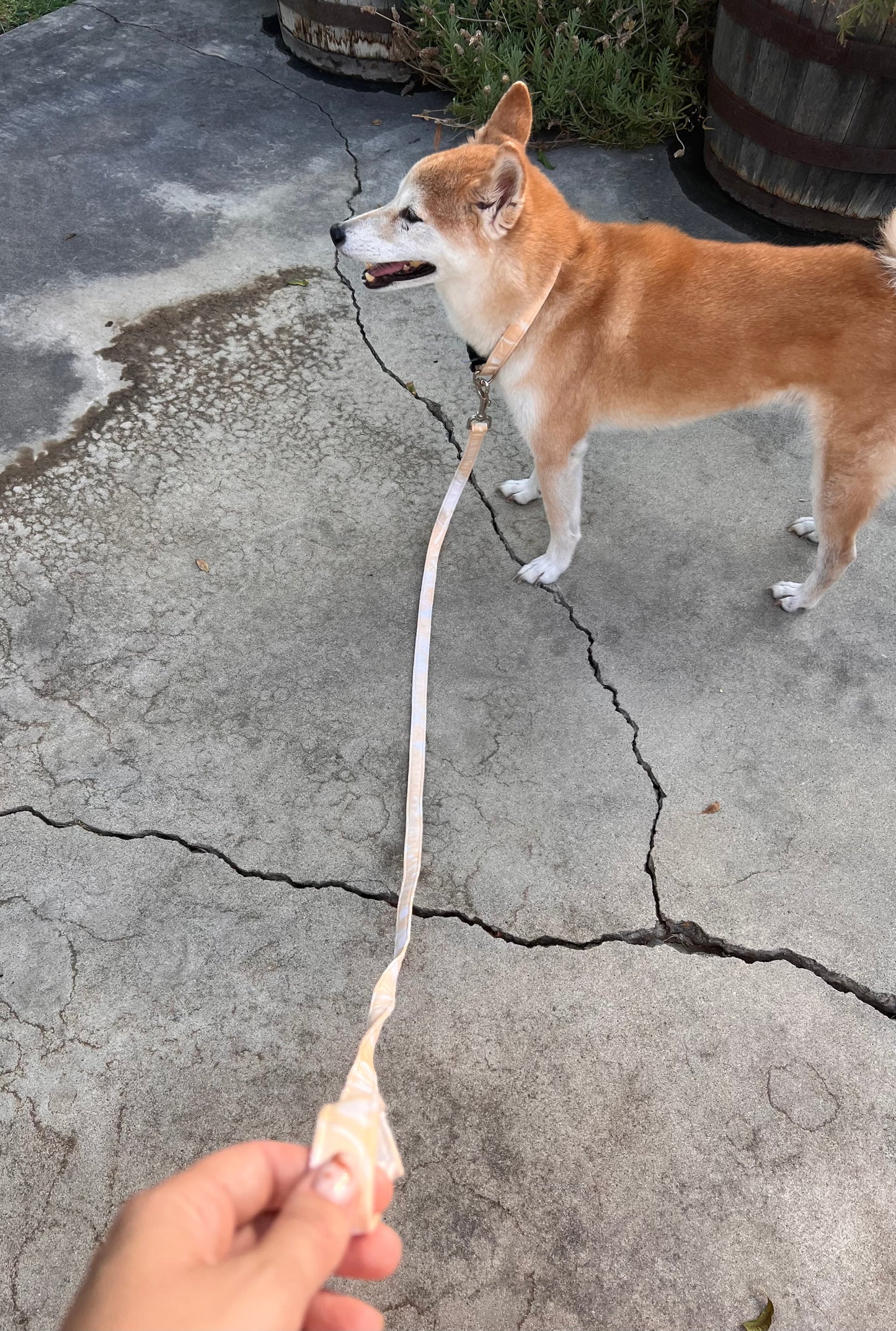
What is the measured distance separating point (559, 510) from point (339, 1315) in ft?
7.10

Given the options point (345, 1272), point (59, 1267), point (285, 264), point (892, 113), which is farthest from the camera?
point (285, 264)

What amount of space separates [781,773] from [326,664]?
4.43ft

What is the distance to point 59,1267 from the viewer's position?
61.0 inches

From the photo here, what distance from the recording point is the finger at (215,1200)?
2.05ft

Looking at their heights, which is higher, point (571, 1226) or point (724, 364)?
point (724, 364)

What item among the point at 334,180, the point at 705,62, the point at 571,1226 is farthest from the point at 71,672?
the point at 705,62

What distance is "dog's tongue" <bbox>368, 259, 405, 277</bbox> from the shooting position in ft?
7.80

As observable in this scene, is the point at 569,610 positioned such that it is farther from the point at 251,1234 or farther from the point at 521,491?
the point at 251,1234

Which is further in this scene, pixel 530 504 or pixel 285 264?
pixel 285 264

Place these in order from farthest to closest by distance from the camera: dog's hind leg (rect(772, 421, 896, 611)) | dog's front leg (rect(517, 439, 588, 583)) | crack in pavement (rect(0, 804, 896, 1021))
→ dog's front leg (rect(517, 439, 588, 583)), dog's hind leg (rect(772, 421, 896, 611)), crack in pavement (rect(0, 804, 896, 1021))

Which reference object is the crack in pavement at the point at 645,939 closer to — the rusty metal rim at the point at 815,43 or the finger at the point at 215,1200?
the finger at the point at 215,1200

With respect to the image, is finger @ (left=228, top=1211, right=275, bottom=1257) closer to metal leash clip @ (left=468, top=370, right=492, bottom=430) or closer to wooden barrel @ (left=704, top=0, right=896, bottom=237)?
metal leash clip @ (left=468, top=370, right=492, bottom=430)

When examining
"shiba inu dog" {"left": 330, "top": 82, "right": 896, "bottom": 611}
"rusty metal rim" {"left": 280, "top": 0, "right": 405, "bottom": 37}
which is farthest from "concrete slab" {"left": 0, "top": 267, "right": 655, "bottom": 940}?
"rusty metal rim" {"left": 280, "top": 0, "right": 405, "bottom": 37}

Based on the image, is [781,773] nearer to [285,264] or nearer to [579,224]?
[579,224]
